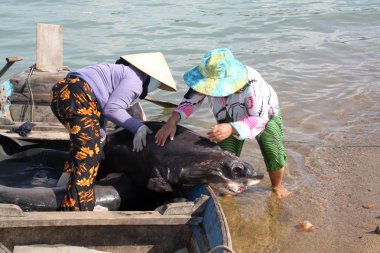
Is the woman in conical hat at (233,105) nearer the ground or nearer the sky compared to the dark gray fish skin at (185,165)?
nearer the sky

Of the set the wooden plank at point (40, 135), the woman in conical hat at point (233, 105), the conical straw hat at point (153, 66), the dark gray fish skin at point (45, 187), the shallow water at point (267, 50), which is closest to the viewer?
the dark gray fish skin at point (45, 187)

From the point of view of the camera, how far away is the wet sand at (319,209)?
13.4ft

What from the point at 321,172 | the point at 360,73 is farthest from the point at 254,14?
the point at 321,172

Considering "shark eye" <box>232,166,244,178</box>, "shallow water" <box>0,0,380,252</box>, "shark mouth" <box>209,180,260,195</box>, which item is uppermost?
"shark eye" <box>232,166,244,178</box>

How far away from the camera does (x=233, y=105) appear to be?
422 cm

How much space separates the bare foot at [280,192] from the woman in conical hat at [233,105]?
0.20m

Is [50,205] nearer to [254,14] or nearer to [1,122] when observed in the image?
[1,122]

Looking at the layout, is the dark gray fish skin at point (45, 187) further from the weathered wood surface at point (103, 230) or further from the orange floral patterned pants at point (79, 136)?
the weathered wood surface at point (103, 230)

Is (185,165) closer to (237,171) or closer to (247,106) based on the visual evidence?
(237,171)

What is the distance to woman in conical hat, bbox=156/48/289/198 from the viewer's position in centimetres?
377

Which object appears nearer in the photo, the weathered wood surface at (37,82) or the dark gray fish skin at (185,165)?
the dark gray fish skin at (185,165)

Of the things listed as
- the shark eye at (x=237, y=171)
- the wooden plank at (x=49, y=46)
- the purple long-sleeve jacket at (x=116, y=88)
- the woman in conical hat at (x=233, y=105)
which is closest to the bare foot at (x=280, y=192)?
the woman in conical hat at (x=233, y=105)

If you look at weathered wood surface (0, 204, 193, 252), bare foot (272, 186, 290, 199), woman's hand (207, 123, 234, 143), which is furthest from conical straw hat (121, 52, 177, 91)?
bare foot (272, 186, 290, 199)

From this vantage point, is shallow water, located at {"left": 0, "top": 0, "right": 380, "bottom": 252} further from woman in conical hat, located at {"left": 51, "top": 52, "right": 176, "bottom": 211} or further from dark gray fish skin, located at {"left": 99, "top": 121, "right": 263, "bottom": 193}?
woman in conical hat, located at {"left": 51, "top": 52, "right": 176, "bottom": 211}
